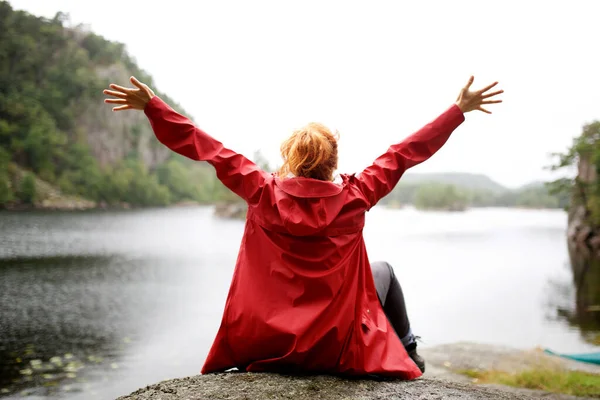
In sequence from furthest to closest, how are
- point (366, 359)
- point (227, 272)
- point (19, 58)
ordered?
point (19, 58)
point (227, 272)
point (366, 359)

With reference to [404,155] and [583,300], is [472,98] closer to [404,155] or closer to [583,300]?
[404,155]

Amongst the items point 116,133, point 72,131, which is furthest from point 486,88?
point 116,133

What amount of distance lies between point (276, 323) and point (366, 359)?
62 centimetres

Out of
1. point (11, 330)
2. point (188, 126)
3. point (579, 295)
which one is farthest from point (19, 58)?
point (188, 126)

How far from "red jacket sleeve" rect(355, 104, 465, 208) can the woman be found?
28 millimetres

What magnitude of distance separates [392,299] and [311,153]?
1.24m

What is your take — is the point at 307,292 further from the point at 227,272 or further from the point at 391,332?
the point at 227,272

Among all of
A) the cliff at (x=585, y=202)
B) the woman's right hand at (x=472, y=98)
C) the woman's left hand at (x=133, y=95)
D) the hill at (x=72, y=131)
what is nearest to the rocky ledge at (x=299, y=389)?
the woman's left hand at (x=133, y=95)

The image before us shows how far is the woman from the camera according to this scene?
8.89 ft

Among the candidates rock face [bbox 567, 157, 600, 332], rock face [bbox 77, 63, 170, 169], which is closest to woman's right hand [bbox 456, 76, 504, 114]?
rock face [bbox 567, 157, 600, 332]

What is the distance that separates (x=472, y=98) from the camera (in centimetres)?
332

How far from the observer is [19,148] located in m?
68.1

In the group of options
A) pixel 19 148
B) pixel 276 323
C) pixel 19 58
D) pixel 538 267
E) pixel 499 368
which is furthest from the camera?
pixel 19 58

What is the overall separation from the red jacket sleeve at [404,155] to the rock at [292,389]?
3.56ft
